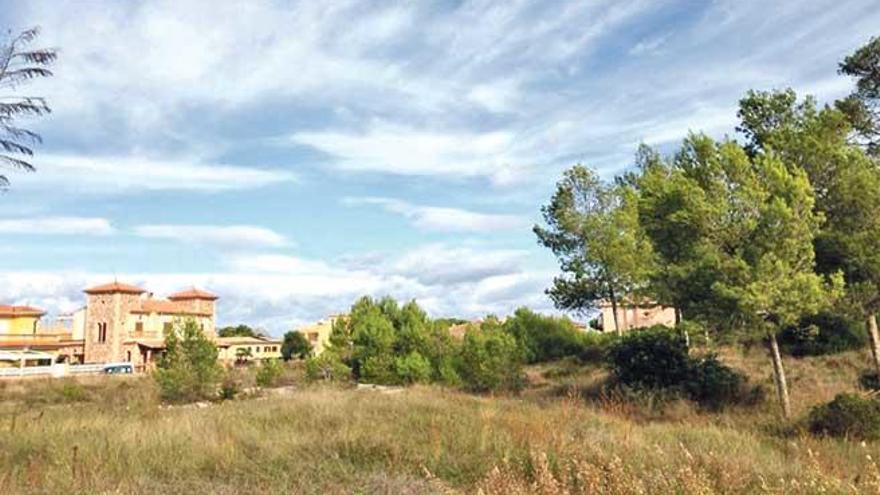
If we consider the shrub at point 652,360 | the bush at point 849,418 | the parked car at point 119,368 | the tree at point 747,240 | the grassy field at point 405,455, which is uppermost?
the tree at point 747,240

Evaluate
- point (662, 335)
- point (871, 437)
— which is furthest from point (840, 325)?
point (871, 437)

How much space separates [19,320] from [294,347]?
2398 centimetres

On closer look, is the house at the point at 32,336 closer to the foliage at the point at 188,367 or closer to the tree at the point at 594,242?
the foliage at the point at 188,367

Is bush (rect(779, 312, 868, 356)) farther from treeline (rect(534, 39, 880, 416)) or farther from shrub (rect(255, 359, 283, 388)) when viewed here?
shrub (rect(255, 359, 283, 388))

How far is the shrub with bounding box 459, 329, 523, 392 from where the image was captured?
24031 millimetres

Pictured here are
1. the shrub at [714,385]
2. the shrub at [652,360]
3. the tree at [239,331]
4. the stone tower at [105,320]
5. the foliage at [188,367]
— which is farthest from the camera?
the tree at [239,331]

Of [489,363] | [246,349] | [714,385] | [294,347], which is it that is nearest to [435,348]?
[489,363]

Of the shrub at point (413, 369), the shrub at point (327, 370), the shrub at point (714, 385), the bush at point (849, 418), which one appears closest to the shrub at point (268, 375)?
the shrub at point (327, 370)

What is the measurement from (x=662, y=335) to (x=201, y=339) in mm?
16898

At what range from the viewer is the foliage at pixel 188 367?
24.1m

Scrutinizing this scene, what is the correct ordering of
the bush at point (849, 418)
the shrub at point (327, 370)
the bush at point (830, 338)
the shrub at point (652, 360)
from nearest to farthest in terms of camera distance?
1. the bush at point (849, 418)
2. the shrub at point (652, 360)
3. the bush at point (830, 338)
4. the shrub at point (327, 370)

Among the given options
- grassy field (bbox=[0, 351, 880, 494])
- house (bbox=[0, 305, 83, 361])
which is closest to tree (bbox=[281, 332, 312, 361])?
house (bbox=[0, 305, 83, 361])

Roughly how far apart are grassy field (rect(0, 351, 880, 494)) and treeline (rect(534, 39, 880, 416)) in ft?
12.7

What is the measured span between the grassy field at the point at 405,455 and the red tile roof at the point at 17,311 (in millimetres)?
54384
